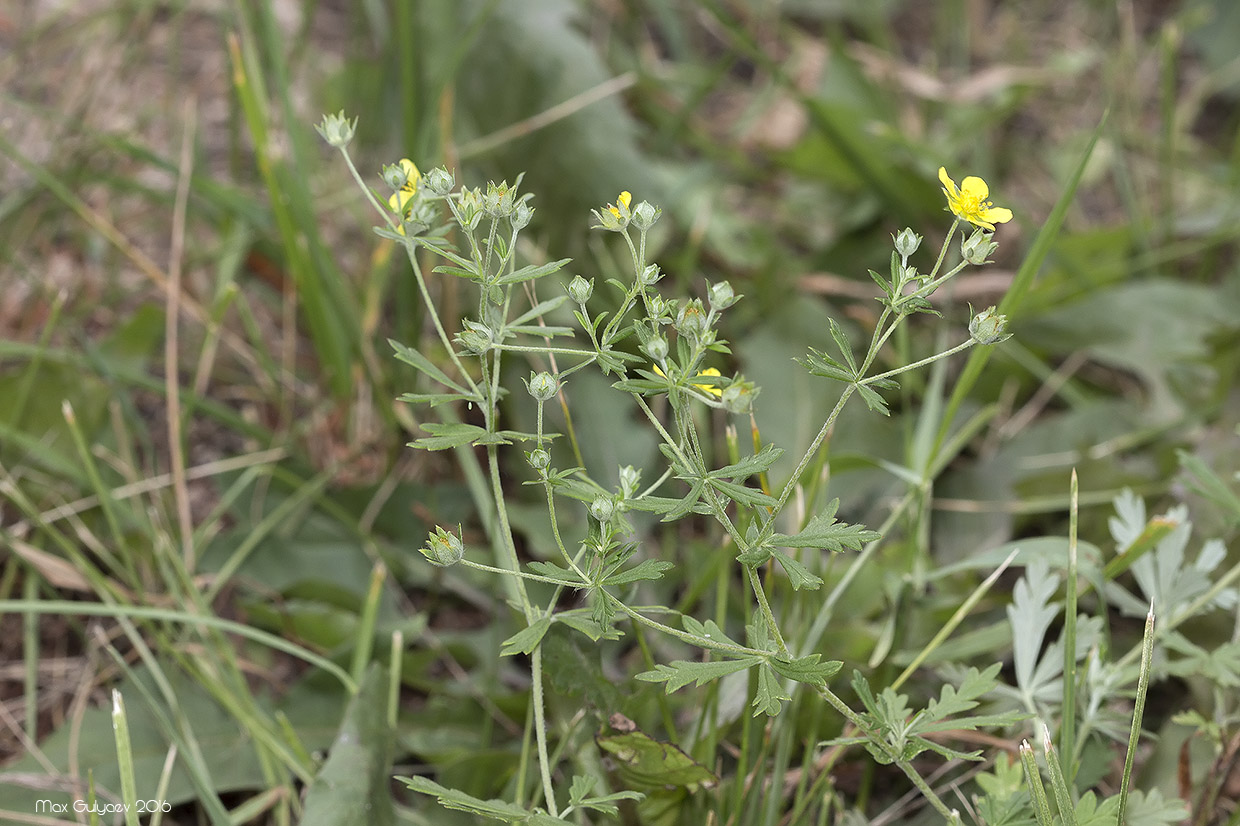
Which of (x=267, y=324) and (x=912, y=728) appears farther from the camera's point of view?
(x=267, y=324)

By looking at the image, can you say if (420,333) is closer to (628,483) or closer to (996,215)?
(628,483)

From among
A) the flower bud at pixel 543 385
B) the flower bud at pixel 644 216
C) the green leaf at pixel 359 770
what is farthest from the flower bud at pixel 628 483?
the green leaf at pixel 359 770

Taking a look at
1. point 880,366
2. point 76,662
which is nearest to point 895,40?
point 880,366

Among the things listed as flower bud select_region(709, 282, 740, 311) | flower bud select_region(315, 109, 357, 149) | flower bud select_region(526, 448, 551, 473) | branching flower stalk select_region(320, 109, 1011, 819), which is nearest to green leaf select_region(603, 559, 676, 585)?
branching flower stalk select_region(320, 109, 1011, 819)

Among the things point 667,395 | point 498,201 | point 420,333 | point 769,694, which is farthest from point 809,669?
point 420,333

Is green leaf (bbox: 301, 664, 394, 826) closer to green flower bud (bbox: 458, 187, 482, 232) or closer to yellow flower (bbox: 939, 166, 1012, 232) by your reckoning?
green flower bud (bbox: 458, 187, 482, 232)

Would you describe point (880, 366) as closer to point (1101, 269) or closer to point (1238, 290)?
point (1101, 269)

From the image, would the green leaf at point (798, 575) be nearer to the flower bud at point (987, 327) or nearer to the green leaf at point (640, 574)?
the green leaf at point (640, 574)
